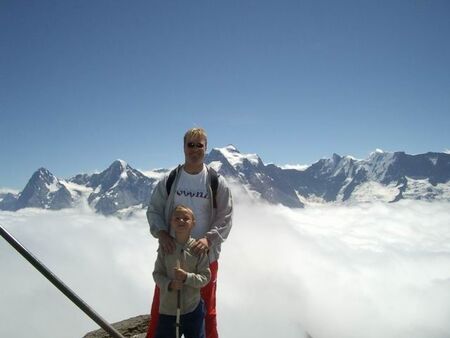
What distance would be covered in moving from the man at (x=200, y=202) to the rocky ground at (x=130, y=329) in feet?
19.9

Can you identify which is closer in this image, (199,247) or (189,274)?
(189,274)

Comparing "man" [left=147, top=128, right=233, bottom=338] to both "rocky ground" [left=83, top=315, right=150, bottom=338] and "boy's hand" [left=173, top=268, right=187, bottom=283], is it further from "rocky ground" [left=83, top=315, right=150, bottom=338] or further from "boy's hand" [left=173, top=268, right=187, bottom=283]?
"rocky ground" [left=83, top=315, right=150, bottom=338]

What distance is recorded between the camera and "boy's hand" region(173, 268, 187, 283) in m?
6.00

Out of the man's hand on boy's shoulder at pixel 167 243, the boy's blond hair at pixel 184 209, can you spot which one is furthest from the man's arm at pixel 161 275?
the boy's blond hair at pixel 184 209

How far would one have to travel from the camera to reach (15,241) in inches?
152

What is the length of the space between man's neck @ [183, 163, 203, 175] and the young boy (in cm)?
85

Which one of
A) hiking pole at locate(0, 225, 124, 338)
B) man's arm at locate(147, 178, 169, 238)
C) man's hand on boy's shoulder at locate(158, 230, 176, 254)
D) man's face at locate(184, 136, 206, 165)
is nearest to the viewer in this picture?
hiking pole at locate(0, 225, 124, 338)

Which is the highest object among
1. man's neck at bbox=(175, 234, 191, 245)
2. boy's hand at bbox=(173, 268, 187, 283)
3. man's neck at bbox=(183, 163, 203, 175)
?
man's neck at bbox=(183, 163, 203, 175)

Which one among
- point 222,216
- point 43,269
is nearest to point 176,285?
point 222,216

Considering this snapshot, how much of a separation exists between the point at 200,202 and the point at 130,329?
7.92 m

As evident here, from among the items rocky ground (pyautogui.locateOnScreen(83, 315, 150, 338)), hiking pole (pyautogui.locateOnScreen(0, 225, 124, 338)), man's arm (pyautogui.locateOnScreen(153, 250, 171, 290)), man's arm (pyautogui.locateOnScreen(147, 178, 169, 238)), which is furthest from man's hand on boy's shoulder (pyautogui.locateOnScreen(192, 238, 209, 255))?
rocky ground (pyautogui.locateOnScreen(83, 315, 150, 338))

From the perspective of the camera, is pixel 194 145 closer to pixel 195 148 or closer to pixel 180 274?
pixel 195 148

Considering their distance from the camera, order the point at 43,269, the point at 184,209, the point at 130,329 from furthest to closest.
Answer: the point at 130,329 < the point at 184,209 < the point at 43,269

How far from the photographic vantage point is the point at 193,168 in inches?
279
